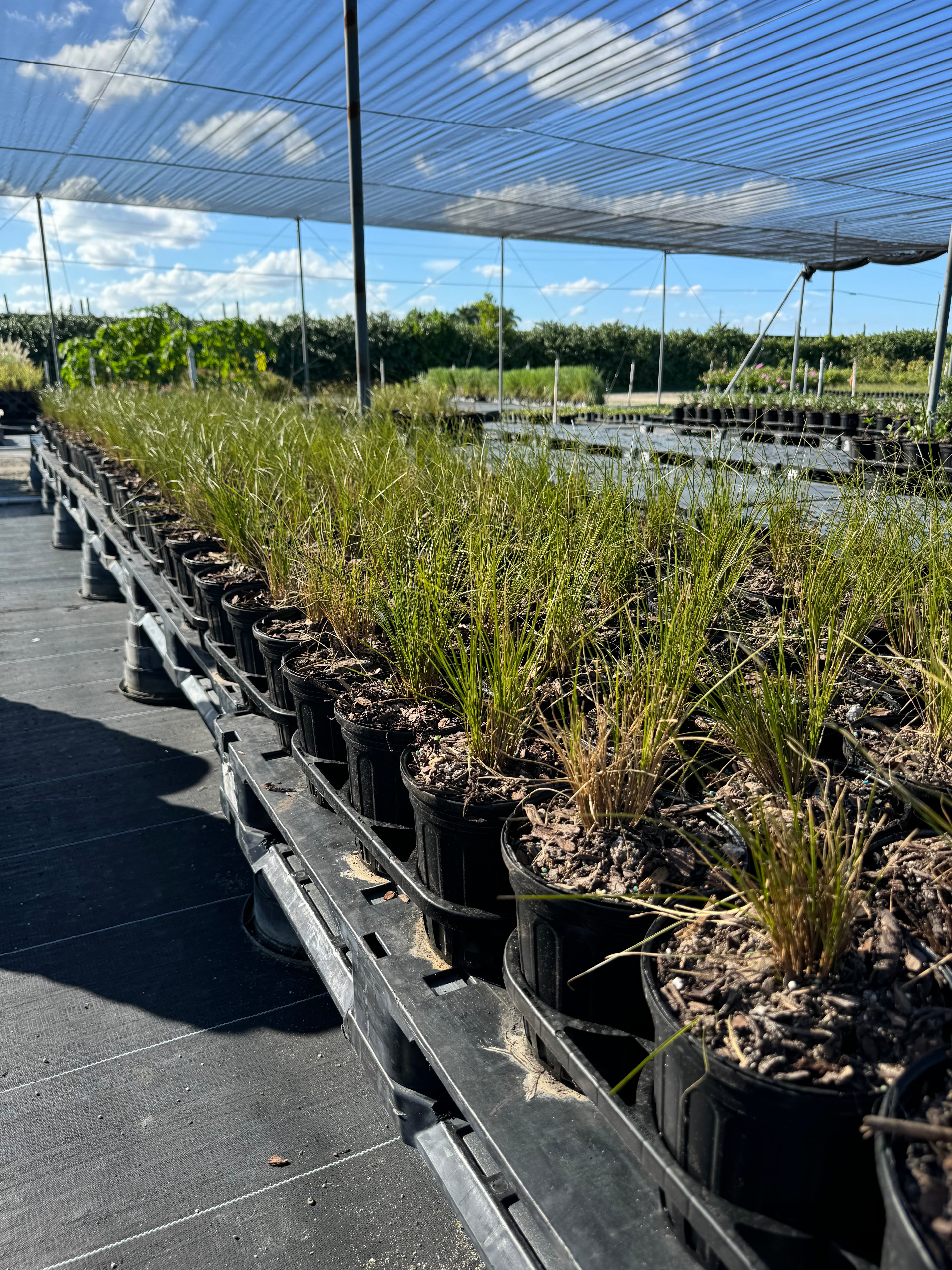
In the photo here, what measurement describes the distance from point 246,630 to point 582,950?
155 centimetres

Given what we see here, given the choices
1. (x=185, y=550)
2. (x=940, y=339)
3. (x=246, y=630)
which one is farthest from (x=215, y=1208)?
(x=940, y=339)

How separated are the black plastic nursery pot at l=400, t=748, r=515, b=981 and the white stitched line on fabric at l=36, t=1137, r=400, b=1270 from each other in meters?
0.61

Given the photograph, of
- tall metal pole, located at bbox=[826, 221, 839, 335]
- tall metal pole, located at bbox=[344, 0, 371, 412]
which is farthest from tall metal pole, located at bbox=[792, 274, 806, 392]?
tall metal pole, located at bbox=[344, 0, 371, 412]

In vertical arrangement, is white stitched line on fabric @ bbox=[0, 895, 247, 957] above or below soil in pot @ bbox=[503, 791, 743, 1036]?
below

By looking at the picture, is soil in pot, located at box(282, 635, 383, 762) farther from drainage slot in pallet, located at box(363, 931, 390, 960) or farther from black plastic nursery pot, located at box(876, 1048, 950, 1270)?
black plastic nursery pot, located at box(876, 1048, 950, 1270)

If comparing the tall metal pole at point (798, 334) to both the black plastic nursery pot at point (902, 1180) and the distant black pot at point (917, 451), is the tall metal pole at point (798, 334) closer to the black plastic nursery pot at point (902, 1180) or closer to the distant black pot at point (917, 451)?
the distant black pot at point (917, 451)

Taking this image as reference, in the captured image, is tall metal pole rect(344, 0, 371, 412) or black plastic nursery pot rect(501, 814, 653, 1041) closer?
black plastic nursery pot rect(501, 814, 653, 1041)

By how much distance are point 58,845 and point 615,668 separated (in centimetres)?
200

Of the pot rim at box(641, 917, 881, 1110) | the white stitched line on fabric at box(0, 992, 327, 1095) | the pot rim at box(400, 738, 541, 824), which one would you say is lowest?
the white stitched line on fabric at box(0, 992, 327, 1095)

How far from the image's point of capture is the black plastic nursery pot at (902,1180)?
1.93ft

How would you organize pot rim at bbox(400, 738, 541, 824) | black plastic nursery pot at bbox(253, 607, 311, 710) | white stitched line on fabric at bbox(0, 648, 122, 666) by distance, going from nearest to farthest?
pot rim at bbox(400, 738, 541, 824) < black plastic nursery pot at bbox(253, 607, 311, 710) < white stitched line on fabric at bbox(0, 648, 122, 666)

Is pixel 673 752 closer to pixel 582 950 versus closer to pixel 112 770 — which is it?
pixel 582 950

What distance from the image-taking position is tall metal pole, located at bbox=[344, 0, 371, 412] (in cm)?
404

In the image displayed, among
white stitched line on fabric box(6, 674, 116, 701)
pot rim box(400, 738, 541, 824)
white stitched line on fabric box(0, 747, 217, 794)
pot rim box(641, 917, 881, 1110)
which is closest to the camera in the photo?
pot rim box(641, 917, 881, 1110)
